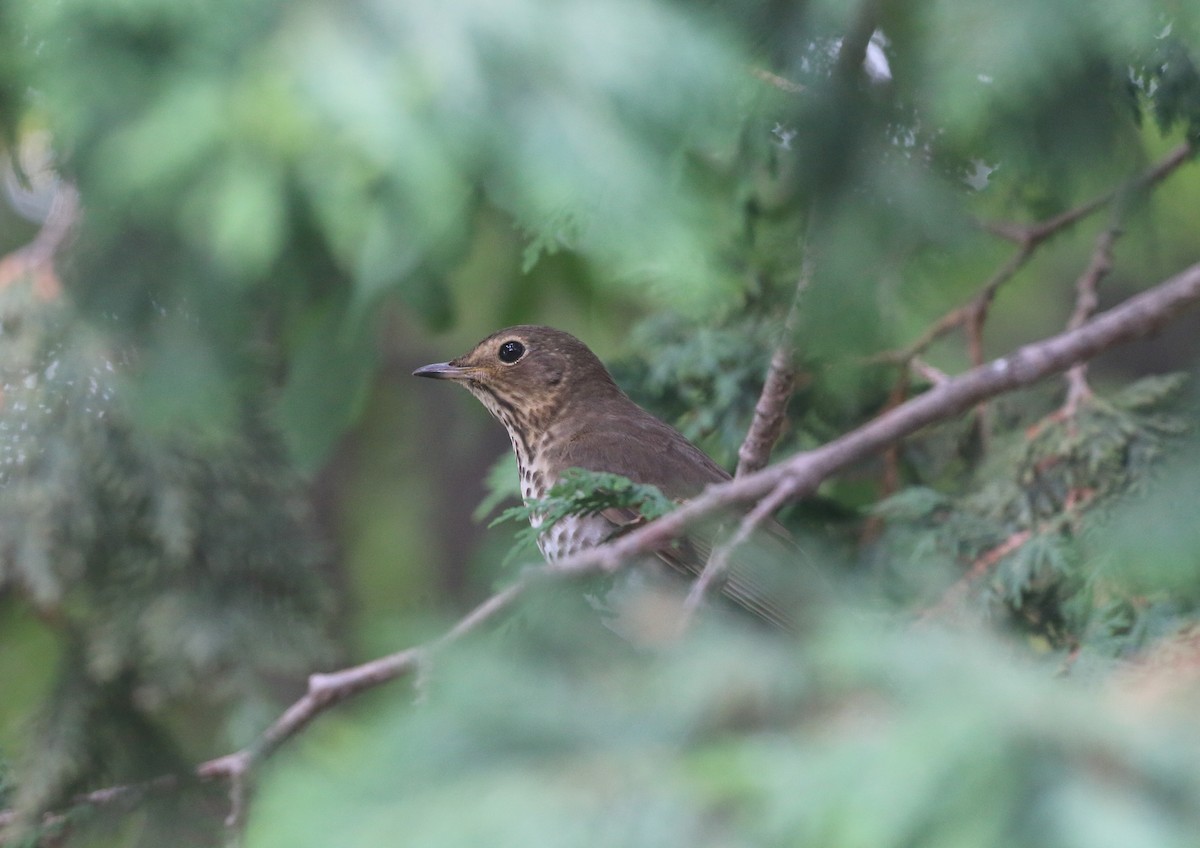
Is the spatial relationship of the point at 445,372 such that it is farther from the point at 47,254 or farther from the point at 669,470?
the point at 47,254

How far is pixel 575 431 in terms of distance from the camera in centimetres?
277

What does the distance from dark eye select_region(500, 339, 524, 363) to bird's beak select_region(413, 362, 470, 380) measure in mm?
91

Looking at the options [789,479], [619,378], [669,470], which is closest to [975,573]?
[669,470]

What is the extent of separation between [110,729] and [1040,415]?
7.62 ft

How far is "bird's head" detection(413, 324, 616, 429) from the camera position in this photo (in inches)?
113

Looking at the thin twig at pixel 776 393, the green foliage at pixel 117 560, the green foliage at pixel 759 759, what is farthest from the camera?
the green foliage at pixel 117 560

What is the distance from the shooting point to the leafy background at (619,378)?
988 millimetres

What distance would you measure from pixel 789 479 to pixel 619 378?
68.8 inches

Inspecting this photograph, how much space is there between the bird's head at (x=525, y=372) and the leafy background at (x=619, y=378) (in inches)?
8.1

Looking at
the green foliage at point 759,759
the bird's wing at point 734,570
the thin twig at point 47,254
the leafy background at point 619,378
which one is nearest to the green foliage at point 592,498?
the leafy background at point 619,378

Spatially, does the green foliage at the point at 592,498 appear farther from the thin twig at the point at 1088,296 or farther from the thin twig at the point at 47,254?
the thin twig at the point at 47,254

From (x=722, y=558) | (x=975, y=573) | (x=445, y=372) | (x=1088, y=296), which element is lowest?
(x=975, y=573)

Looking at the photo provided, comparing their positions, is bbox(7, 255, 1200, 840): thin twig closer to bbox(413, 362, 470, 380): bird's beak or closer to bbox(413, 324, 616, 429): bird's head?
bbox(413, 362, 470, 380): bird's beak

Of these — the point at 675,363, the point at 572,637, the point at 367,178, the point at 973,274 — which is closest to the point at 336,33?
the point at 367,178
